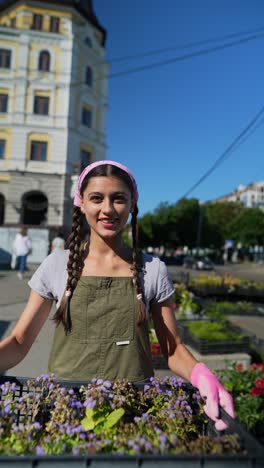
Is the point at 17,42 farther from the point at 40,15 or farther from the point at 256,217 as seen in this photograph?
the point at 256,217

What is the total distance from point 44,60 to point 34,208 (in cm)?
1046

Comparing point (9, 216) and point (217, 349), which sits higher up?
point (9, 216)

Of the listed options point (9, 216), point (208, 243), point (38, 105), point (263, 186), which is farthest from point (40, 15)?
point (263, 186)

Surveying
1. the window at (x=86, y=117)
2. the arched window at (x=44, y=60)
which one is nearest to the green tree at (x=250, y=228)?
the window at (x=86, y=117)

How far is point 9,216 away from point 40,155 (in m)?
4.84

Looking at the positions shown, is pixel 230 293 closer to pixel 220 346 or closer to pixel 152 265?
pixel 220 346

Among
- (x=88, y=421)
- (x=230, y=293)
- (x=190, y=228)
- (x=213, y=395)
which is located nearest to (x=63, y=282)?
(x=88, y=421)

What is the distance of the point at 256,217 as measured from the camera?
49219mm

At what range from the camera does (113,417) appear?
1.02 metres

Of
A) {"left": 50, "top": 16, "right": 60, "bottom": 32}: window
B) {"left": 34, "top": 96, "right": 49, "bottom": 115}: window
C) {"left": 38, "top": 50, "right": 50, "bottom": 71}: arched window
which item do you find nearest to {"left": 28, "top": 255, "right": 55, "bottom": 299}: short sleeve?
{"left": 34, "top": 96, "right": 49, "bottom": 115}: window

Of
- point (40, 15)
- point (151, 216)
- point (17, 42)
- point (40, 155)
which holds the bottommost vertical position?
point (151, 216)

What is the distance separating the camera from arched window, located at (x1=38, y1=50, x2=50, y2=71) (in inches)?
930

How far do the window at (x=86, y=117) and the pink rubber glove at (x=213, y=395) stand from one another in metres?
26.0

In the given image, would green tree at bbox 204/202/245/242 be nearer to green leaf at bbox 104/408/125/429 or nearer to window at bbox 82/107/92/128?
window at bbox 82/107/92/128
